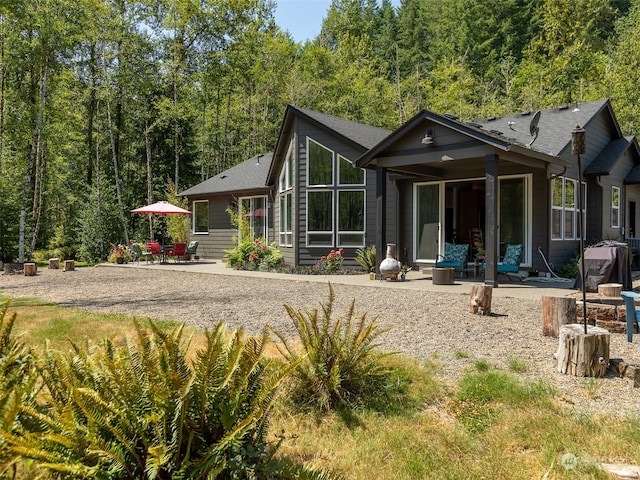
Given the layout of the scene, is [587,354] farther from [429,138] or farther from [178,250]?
[178,250]

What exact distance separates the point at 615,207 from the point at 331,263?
910 centimetres

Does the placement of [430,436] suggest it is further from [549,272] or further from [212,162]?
[212,162]

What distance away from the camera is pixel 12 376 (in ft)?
7.79

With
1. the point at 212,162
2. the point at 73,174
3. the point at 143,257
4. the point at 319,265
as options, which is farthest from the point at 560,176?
the point at 73,174

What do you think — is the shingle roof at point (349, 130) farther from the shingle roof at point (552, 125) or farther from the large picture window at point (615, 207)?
the large picture window at point (615, 207)

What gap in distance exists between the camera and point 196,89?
27.0m

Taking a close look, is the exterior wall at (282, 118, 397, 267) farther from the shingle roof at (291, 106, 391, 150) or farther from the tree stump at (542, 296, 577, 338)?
the tree stump at (542, 296, 577, 338)

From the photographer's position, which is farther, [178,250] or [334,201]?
[178,250]

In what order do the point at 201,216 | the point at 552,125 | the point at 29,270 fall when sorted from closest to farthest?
1. the point at 29,270
2. the point at 552,125
3. the point at 201,216

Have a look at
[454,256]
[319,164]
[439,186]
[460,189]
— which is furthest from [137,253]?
[460,189]

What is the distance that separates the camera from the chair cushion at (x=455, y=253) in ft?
38.4

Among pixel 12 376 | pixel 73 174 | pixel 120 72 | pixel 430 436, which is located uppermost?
pixel 120 72

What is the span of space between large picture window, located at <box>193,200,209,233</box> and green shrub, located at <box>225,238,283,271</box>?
17.9 feet

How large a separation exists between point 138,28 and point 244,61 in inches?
225
